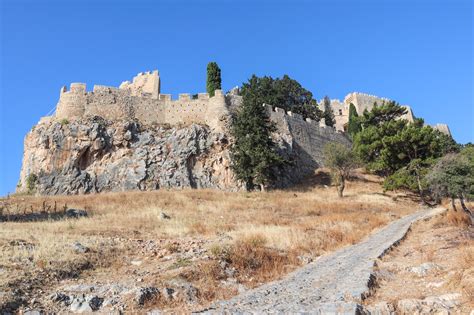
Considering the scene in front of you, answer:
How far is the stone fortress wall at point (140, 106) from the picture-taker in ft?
108

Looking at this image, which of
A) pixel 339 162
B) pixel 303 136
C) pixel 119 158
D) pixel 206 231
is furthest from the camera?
pixel 303 136

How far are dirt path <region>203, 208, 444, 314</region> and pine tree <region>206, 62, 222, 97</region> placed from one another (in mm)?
30227

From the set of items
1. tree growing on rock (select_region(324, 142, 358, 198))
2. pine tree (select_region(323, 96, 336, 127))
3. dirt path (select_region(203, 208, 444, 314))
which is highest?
pine tree (select_region(323, 96, 336, 127))

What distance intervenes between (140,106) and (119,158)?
18.5 feet

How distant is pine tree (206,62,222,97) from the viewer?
38.5m

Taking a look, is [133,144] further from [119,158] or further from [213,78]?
[213,78]

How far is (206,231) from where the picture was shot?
1487cm

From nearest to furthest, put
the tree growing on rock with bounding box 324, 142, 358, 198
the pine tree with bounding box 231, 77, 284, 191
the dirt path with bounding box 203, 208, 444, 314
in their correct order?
the dirt path with bounding box 203, 208, 444, 314
the pine tree with bounding box 231, 77, 284, 191
the tree growing on rock with bounding box 324, 142, 358, 198

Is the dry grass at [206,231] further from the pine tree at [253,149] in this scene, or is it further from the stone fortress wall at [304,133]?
the stone fortress wall at [304,133]

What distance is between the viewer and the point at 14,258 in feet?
28.7

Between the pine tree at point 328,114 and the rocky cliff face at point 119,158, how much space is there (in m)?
22.7

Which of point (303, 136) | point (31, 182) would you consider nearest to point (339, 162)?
point (303, 136)

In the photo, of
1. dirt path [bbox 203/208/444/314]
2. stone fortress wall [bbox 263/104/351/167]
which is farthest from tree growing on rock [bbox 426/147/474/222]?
stone fortress wall [bbox 263/104/351/167]

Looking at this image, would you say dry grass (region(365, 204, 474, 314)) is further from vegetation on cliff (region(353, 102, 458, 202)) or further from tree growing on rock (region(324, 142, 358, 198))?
tree growing on rock (region(324, 142, 358, 198))
